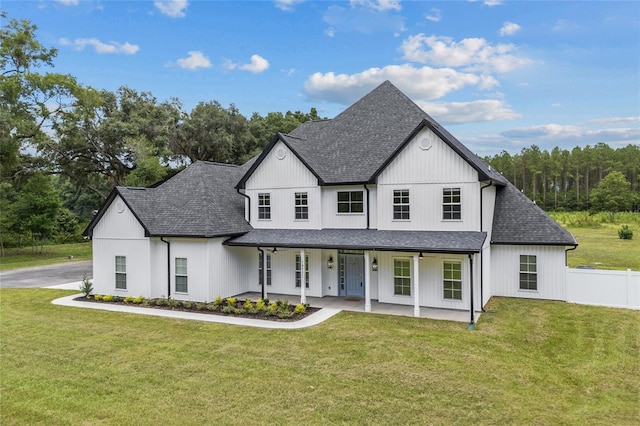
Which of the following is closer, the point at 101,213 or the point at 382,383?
the point at 382,383

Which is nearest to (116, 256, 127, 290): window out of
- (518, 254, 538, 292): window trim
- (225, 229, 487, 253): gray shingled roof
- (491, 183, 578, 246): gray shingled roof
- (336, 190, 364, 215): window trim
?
(225, 229, 487, 253): gray shingled roof

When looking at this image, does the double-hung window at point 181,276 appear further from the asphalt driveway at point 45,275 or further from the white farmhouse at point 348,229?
the asphalt driveway at point 45,275

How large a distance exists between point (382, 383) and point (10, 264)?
33009 mm

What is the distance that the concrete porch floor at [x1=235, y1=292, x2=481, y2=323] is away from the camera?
1485 centimetres

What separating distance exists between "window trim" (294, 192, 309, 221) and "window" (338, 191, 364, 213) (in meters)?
1.53

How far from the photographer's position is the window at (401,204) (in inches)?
661

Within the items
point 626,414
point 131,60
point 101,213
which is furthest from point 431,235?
point 131,60

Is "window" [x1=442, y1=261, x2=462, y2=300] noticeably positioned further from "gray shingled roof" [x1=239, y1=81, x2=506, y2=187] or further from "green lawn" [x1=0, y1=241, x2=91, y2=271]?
"green lawn" [x1=0, y1=241, x2=91, y2=271]

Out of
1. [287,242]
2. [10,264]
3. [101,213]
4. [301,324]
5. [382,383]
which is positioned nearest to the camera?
[382,383]

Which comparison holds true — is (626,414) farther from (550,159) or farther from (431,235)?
(550,159)

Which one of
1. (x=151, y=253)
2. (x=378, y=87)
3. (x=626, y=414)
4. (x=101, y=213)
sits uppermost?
(x=378, y=87)

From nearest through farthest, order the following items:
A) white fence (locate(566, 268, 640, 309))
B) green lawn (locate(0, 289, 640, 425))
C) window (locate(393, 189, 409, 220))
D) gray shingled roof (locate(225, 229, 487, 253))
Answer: green lawn (locate(0, 289, 640, 425)) → gray shingled roof (locate(225, 229, 487, 253)) → white fence (locate(566, 268, 640, 309)) → window (locate(393, 189, 409, 220))

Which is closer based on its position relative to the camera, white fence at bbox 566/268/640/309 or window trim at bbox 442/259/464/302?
window trim at bbox 442/259/464/302

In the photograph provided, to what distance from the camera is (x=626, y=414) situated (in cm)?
780
